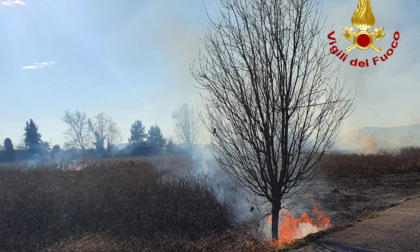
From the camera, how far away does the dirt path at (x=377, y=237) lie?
14.2 ft

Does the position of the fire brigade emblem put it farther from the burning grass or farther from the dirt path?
the burning grass

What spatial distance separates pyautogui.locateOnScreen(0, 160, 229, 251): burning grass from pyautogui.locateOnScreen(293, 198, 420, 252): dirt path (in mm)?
4128

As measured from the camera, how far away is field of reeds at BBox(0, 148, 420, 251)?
782 cm

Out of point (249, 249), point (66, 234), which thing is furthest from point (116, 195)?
Answer: point (249, 249)

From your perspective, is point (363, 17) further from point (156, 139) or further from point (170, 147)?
point (156, 139)

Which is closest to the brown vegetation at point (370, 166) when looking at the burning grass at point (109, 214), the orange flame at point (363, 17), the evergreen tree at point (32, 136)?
the burning grass at point (109, 214)

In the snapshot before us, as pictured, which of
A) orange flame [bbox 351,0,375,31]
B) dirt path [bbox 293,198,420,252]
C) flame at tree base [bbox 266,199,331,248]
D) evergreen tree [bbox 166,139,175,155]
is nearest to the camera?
dirt path [bbox 293,198,420,252]

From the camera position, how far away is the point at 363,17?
6215 mm

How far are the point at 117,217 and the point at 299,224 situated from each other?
Result: 20.0 ft

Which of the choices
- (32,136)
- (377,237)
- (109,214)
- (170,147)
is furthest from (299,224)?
(32,136)

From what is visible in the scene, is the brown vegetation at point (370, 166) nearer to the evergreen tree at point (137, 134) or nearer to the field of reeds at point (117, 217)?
the field of reeds at point (117, 217)

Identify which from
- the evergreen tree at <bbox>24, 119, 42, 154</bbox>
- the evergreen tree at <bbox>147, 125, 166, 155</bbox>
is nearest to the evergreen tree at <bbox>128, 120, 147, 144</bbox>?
the evergreen tree at <bbox>147, 125, 166, 155</bbox>

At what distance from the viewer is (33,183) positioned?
14.7 meters

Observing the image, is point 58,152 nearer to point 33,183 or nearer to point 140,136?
point 140,136
